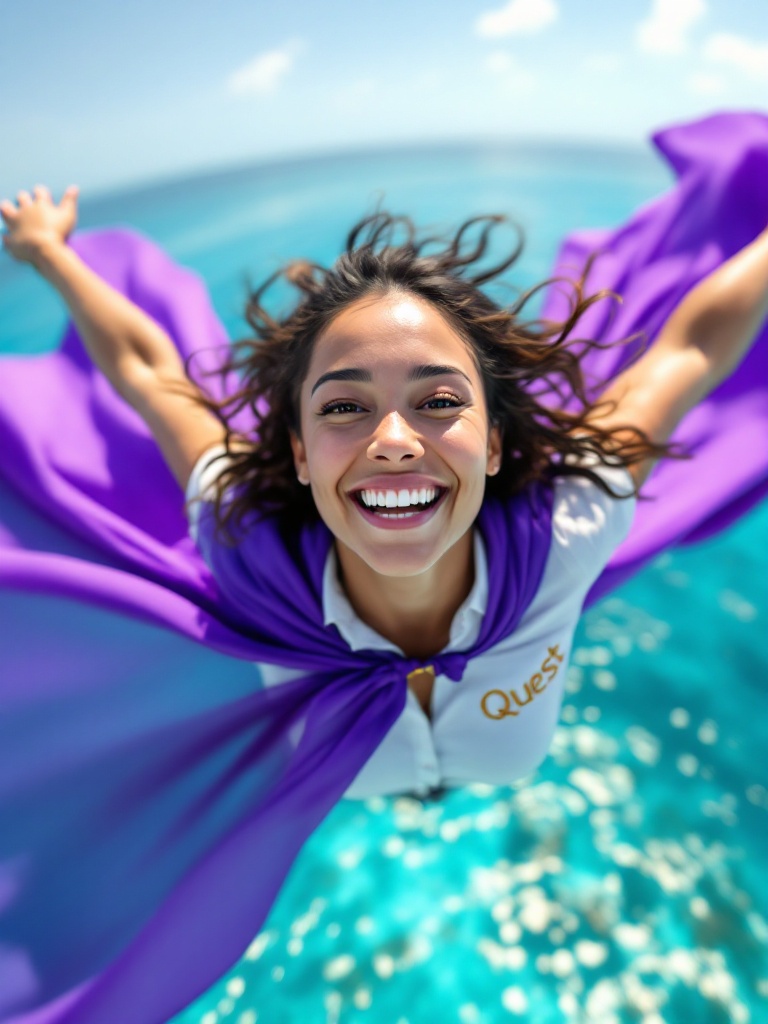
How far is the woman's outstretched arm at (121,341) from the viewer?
188cm

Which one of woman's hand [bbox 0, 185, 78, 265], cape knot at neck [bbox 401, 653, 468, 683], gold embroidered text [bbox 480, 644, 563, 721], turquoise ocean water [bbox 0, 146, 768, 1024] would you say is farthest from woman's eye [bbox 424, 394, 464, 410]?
woman's hand [bbox 0, 185, 78, 265]

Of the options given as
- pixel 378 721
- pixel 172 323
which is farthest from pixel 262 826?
pixel 172 323

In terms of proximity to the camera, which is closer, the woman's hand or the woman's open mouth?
the woman's open mouth

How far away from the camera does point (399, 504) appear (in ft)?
4.22

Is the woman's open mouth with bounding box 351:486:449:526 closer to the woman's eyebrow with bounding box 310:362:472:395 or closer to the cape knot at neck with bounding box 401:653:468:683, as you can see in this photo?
the woman's eyebrow with bounding box 310:362:472:395

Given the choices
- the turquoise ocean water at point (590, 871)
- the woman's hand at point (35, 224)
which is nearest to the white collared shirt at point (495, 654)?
the turquoise ocean water at point (590, 871)

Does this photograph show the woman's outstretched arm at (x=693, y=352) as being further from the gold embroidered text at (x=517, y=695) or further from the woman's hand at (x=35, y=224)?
the woman's hand at (x=35, y=224)

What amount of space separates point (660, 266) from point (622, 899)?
2049 millimetres

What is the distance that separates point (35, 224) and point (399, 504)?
1.60 metres

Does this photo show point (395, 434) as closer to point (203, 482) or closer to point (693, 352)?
point (203, 482)

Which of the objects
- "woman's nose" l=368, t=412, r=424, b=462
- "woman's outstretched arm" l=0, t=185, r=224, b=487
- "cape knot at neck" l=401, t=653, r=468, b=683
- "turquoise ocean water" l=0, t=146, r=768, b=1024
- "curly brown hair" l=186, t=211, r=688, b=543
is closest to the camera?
"woman's nose" l=368, t=412, r=424, b=462

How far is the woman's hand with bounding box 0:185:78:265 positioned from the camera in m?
2.09

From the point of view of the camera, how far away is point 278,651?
65.5 inches

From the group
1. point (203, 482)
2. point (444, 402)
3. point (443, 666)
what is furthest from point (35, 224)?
point (443, 666)
